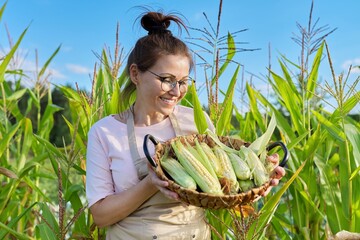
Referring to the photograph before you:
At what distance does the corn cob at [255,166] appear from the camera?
1.46 metres

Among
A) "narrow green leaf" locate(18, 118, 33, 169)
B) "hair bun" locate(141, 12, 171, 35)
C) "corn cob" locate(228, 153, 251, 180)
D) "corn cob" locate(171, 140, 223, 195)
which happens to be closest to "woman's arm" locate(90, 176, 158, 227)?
"corn cob" locate(171, 140, 223, 195)

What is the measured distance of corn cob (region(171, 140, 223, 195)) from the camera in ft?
4.57

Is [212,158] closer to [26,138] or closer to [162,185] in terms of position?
[162,185]

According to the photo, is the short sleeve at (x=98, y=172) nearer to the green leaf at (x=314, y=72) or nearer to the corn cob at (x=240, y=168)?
the corn cob at (x=240, y=168)

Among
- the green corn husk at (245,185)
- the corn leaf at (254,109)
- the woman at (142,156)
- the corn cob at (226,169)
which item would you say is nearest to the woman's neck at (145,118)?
the woman at (142,156)

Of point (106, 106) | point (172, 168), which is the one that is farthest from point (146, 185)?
point (106, 106)

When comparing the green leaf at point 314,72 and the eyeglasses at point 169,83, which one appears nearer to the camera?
the eyeglasses at point 169,83

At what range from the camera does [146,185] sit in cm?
147

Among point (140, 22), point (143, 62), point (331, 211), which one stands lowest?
point (331, 211)

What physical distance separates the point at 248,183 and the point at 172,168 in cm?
23

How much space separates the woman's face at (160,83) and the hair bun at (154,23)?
24 centimetres

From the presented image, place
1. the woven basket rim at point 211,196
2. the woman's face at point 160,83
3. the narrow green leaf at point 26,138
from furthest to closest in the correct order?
the narrow green leaf at point 26,138, the woman's face at point 160,83, the woven basket rim at point 211,196

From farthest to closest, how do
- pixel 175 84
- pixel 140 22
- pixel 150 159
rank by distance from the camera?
pixel 140 22 → pixel 175 84 → pixel 150 159

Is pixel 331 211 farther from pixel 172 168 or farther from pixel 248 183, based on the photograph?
pixel 172 168
